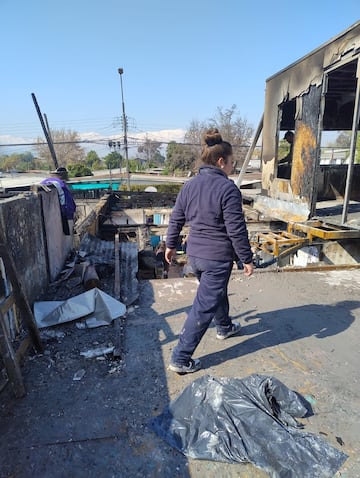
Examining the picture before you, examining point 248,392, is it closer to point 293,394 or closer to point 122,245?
point 293,394

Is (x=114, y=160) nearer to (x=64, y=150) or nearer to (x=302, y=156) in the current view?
(x=64, y=150)

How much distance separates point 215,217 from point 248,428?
1447mm

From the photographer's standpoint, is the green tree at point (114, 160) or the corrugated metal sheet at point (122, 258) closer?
the corrugated metal sheet at point (122, 258)

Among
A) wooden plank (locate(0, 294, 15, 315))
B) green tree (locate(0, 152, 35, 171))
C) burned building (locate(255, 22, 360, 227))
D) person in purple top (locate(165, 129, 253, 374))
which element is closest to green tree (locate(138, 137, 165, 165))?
green tree (locate(0, 152, 35, 171))

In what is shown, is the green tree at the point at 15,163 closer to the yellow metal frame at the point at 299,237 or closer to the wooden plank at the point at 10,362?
the yellow metal frame at the point at 299,237

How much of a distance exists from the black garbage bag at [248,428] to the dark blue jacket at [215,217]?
3.14ft

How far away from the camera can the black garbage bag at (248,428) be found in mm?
1747

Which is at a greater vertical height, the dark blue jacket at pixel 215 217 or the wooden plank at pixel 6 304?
the dark blue jacket at pixel 215 217

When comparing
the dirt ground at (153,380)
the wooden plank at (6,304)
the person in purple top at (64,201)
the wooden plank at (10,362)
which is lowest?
the dirt ground at (153,380)

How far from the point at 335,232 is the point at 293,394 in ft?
12.8

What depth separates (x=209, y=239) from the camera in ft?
8.25

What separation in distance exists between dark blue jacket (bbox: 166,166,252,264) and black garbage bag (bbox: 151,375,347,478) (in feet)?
3.14

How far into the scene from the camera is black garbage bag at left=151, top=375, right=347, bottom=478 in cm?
175

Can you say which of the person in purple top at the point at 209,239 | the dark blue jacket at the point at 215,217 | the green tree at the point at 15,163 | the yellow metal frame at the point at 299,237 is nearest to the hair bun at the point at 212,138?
the person in purple top at the point at 209,239
